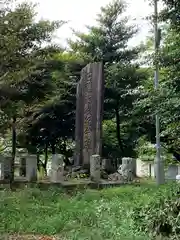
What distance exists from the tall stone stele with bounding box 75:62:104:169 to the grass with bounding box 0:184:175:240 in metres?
4.86

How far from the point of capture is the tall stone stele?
53.0 feet

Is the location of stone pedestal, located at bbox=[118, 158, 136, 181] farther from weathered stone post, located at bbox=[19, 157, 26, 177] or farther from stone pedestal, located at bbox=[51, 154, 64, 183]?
weathered stone post, located at bbox=[19, 157, 26, 177]

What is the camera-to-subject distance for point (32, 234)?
7.00m

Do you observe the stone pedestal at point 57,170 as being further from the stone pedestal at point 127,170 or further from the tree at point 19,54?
the stone pedestal at point 127,170

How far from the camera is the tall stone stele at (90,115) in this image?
636 inches

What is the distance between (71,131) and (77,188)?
931 centimetres

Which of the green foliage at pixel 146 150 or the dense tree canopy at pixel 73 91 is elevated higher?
the dense tree canopy at pixel 73 91

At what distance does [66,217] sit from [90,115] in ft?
29.0

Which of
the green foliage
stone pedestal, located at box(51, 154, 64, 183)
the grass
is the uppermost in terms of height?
the green foliage

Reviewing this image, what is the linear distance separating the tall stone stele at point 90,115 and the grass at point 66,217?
486 centimetres

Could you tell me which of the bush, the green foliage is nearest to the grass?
the bush

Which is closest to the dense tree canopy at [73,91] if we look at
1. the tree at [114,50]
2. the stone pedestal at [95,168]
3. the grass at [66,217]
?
the tree at [114,50]

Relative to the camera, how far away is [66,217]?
8.01 m

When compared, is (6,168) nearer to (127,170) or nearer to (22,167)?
(22,167)
